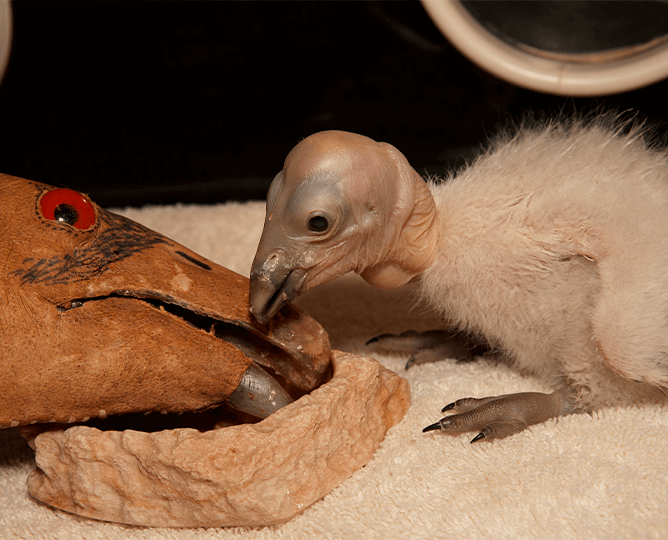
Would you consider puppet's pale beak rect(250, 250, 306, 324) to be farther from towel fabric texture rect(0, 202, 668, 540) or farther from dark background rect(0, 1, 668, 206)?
dark background rect(0, 1, 668, 206)

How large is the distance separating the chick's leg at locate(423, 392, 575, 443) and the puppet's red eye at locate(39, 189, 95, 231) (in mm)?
725

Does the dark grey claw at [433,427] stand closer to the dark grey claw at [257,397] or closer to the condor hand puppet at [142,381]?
the condor hand puppet at [142,381]

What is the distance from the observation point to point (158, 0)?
7.36 ft

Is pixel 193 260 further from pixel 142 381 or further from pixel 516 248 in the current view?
pixel 516 248

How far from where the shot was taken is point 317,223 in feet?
3.80

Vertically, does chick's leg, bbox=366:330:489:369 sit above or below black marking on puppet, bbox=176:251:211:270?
below

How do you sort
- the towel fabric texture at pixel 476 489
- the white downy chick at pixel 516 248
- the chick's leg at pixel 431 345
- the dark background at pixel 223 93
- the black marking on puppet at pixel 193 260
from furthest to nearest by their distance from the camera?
the dark background at pixel 223 93, the chick's leg at pixel 431 345, the black marking on puppet at pixel 193 260, the white downy chick at pixel 516 248, the towel fabric texture at pixel 476 489

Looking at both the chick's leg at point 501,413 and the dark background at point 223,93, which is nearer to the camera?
the chick's leg at point 501,413

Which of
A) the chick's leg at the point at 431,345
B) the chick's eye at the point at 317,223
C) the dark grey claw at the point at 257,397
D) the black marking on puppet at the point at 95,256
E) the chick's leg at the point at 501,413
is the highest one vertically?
the chick's eye at the point at 317,223

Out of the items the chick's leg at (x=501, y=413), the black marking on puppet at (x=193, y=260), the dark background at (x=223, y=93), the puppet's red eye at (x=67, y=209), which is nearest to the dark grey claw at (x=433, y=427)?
the chick's leg at (x=501, y=413)

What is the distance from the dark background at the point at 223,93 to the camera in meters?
2.27

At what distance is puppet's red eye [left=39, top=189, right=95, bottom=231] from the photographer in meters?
1.16

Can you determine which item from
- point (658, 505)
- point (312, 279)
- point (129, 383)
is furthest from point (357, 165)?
point (658, 505)

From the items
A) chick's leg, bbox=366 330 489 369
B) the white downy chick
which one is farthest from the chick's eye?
chick's leg, bbox=366 330 489 369
